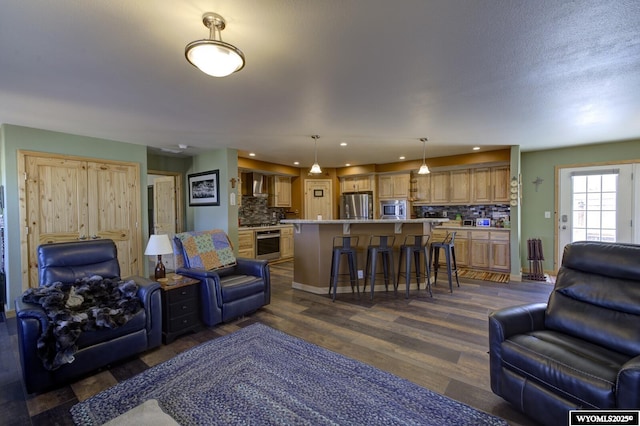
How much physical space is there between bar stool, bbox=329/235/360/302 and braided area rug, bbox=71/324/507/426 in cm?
156

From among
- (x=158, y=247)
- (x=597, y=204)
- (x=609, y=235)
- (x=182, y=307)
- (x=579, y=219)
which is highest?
(x=597, y=204)

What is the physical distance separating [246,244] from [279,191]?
1957 millimetres

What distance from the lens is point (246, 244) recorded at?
20.1 feet

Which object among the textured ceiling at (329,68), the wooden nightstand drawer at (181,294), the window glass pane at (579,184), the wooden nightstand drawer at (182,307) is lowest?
the wooden nightstand drawer at (182,307)

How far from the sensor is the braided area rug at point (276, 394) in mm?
1785

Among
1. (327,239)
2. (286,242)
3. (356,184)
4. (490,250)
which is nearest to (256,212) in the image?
(286,242)

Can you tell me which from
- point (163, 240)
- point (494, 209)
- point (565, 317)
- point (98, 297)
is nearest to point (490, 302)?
point (565, 317)

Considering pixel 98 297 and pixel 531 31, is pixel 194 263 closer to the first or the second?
pixel 98 297

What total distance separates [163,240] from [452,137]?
441 centimetres

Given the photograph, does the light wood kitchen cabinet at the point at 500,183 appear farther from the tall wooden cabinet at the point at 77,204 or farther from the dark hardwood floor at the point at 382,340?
the tall wooden cabinet at the point at 77,204

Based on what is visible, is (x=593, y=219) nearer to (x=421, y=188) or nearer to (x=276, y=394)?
(x=421, y=188)

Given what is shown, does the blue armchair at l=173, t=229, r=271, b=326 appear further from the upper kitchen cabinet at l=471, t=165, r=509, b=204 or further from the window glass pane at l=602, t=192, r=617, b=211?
the window glass pane at l=602, t=192, r=617, b=211

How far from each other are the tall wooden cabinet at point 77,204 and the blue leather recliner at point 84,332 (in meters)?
1.58

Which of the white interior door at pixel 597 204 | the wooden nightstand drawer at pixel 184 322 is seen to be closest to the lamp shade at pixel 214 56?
the wooden nightstand drawer at pixel 184 322
